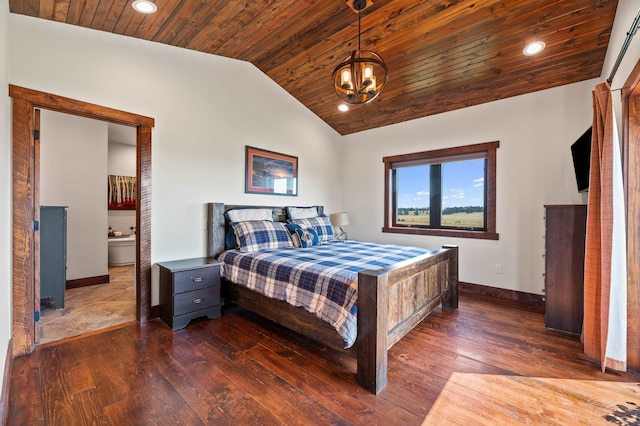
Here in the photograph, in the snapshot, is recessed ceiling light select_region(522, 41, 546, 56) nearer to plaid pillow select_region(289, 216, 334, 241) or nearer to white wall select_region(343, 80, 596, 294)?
white wall select_region(343, 80, 596, 294)

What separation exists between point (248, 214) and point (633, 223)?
11.7 ft

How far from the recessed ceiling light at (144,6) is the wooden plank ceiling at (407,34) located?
5cm

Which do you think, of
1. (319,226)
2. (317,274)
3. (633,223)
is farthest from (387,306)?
(319,226)

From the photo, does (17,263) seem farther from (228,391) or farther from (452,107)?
(452,107)

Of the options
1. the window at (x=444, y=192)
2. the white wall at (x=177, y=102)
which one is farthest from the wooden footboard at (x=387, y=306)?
the white wall at (x=177, y=102)

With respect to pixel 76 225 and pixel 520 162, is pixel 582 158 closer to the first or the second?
pixel 520 162

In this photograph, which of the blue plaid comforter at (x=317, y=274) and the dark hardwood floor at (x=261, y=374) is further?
the blue plaid comforter at (x=317, y=274)

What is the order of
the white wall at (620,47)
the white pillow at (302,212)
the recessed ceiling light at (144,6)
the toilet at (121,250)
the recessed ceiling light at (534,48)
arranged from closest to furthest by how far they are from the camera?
the white wall at (620,47) → the recessed ceiling light at (144,6) → the recessed ceiling light at (534,48) → the white pillow at (302,212) → the toilet at (121,250)

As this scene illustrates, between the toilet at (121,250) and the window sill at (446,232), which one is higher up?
the window sill at (446,232)

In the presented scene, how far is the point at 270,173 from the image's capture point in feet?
13.6

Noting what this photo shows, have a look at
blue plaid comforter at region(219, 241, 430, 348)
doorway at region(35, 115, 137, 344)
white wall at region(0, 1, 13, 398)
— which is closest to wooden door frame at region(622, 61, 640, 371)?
blue plaid comforter at region(219, 241, 430, 348)

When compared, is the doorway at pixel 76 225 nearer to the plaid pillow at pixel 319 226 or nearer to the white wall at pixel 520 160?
the plaid pillow at pixel 319 226

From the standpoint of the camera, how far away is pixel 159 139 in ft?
10.1

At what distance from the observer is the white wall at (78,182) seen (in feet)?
12.8
